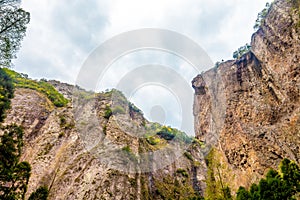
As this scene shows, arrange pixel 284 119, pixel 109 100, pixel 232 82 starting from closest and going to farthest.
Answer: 1. pixel 284 119
2. pixel 232 82
3. pixel 109 100

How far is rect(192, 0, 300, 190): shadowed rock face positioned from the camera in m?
19.0

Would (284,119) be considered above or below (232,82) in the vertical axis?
below

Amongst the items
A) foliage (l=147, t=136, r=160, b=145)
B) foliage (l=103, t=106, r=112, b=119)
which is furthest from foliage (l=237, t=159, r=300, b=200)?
foliage (l=103, t=106, r=112, b=119)

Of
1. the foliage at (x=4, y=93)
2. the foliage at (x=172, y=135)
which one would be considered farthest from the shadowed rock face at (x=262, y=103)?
the foliage at (x=4, y=93)

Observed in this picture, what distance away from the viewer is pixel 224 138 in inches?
1032

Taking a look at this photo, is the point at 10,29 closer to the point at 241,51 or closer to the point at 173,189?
the point at 173,189

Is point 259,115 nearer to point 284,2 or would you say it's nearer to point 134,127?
point 284,2

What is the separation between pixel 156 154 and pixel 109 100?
14062 mm

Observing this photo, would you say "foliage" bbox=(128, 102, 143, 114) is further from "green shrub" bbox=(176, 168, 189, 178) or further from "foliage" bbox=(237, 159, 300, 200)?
"foliage" bbox=(237, 159, 300, 200)

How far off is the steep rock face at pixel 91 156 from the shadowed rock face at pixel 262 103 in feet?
25.7

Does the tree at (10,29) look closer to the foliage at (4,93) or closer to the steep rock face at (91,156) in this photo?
the foliage at (4,93)

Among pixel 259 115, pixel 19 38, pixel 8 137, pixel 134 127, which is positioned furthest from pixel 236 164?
pixel 19 38

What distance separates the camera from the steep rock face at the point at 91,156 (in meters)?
19.2

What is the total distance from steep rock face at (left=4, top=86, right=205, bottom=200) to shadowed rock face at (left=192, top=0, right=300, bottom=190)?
7819mm
